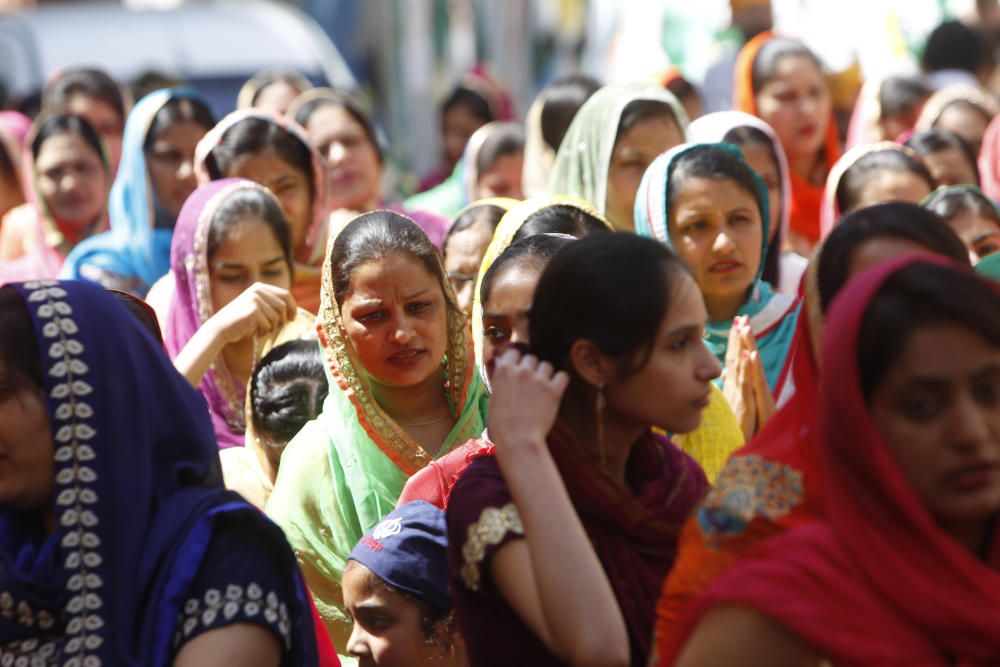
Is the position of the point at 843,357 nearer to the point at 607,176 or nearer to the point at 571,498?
the point at 571,498

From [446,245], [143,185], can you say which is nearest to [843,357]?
[446,245]

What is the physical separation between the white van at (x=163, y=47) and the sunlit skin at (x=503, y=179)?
10.5ft

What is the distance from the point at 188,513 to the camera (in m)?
2.83

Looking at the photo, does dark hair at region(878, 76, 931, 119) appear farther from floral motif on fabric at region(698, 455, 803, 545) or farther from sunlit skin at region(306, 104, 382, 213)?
floral motif on fabric at region(698, 455, 803, 545)

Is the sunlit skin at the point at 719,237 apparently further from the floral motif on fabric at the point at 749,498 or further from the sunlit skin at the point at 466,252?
the floral motif on fabric at the point at 749,498

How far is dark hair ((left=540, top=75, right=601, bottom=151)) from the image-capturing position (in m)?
6.80

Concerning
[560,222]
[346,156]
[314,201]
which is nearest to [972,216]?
[560,222]

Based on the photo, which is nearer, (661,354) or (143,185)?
(661,354)

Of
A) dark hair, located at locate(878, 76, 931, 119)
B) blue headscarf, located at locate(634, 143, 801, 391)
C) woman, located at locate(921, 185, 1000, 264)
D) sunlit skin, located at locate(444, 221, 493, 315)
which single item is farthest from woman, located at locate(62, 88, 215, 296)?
dark hair, located at locate(878, 76, 931, 119)

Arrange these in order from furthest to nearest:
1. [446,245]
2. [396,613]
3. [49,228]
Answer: [49,228]
[446,245]
[396,613]

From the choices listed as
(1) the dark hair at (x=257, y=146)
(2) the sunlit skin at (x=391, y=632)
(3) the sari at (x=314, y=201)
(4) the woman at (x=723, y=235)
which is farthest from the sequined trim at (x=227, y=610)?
(1) the dark hair at (x=257, y=146)

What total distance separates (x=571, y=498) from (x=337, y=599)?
4.08ft

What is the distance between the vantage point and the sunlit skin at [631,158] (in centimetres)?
559

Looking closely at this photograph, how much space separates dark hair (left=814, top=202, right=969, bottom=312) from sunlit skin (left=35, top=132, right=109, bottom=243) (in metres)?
4.52
